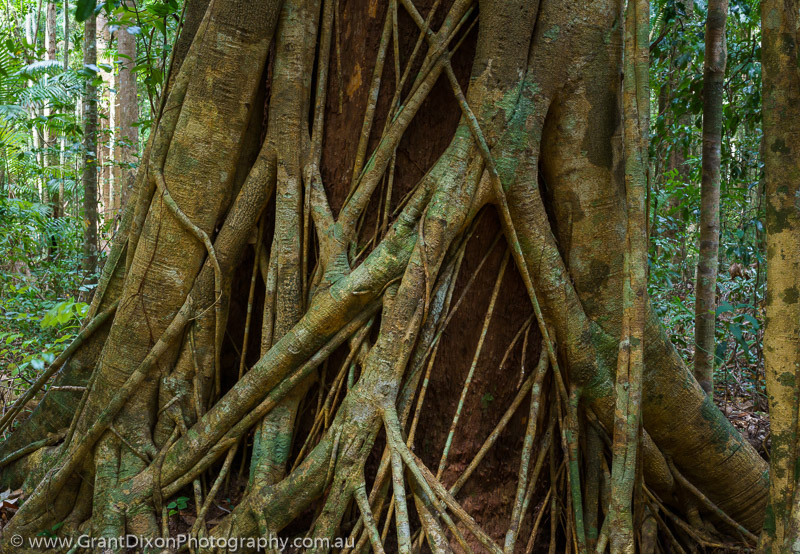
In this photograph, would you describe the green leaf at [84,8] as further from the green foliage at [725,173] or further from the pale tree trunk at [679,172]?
the pale tree trunk at [679,172]

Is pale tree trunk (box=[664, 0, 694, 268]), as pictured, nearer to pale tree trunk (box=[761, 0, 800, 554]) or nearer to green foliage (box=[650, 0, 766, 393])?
green foliage (box=[650, 0, 766, 393])

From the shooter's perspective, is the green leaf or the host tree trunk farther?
the host tree trunk

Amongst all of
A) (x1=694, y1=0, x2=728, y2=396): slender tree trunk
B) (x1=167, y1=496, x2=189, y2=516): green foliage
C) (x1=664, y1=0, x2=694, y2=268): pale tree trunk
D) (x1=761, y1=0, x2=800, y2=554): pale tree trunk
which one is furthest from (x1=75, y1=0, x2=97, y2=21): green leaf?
(x1=664, y1=0, x2=694, y2=268): pale tree trunk

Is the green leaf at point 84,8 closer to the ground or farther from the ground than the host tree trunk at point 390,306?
farther from the ground

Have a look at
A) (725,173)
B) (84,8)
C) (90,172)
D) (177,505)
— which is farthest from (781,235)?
(90,172)

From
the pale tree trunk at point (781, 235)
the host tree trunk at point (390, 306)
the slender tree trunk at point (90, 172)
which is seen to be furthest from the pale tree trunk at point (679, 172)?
the slender tree trunk at point (90, 172)

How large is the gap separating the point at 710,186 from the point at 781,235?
187 centimetres

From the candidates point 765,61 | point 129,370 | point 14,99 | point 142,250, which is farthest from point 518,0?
point 14,99

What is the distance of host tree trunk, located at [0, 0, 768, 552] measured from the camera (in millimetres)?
2578

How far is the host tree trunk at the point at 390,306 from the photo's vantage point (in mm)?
2578

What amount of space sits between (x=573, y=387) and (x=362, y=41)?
1.93m

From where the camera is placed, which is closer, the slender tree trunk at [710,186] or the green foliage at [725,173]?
the slender tree trunk at [710,186]

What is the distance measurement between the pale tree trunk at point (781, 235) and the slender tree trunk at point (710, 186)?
172 cm

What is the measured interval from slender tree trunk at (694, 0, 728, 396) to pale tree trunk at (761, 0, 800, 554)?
5.64ft
